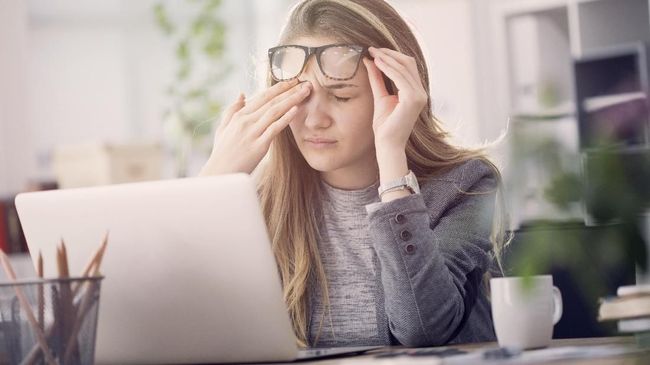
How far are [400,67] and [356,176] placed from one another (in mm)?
273

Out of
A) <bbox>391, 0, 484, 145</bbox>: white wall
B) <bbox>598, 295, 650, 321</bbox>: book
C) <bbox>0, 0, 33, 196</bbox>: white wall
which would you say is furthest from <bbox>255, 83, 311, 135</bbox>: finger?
<bbox>391, 0, 484, 145</bbox>: white wall

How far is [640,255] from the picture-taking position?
299mm

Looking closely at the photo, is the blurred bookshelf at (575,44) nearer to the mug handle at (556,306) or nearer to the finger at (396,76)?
the finger at (396,76)

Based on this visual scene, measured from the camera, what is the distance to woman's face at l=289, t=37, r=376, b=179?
5.74 ft

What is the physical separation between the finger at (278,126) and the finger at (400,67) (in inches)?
6.9

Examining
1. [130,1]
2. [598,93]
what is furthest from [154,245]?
[130,1]

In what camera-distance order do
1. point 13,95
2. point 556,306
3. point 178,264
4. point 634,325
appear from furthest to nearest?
point 13,95 < point 556,306 < point 178,264 < point 634,325

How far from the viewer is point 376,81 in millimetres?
1734

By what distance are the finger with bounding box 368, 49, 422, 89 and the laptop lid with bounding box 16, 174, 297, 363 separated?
621mm

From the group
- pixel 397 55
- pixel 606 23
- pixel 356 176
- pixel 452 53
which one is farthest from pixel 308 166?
pixel 452 53

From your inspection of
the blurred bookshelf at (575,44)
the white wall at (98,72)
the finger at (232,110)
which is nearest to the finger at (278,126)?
the finger at (232,110)

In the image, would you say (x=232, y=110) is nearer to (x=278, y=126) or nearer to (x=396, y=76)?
(x=278, y=126)

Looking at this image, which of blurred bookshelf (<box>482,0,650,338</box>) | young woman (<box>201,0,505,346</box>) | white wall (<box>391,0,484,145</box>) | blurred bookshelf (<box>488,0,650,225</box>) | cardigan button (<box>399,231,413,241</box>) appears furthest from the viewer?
white wall (<box>391,0,484,145</box>)

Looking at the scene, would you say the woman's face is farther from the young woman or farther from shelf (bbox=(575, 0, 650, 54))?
shelf (bbox=(575, 0, 650, 54))
